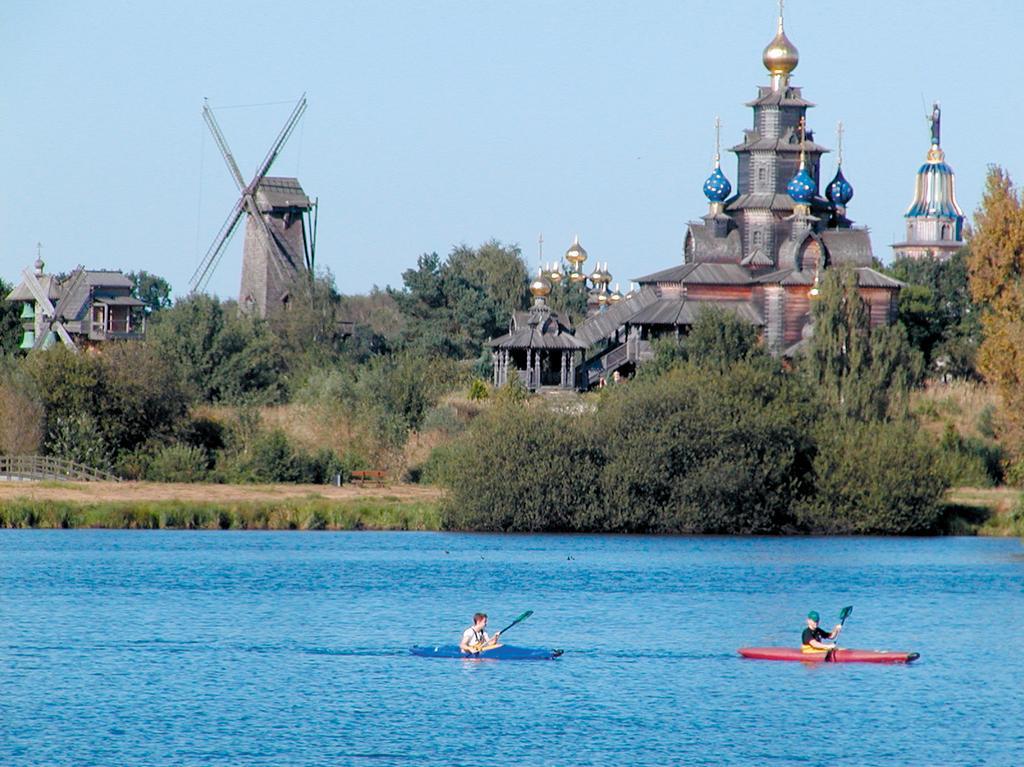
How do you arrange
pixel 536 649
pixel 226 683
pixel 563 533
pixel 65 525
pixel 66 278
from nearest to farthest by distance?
pixel 226 683, pixel 536 649, pixel 65 525, pixel 563 533, pixel 66 278

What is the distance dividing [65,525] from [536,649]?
92.1 feet

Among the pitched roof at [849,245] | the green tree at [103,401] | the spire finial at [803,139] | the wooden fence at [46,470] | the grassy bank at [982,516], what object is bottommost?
the grassy bank at [982,516]

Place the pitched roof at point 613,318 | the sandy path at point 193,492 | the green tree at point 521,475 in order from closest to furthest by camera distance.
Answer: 1. the green tree at point 521,475
2. the sandy path at point 193,492
3. the pitched roof at point 613,318

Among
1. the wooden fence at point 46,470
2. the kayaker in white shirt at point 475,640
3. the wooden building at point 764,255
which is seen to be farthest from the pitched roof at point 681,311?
the kayaker in white shirt at point 475,640

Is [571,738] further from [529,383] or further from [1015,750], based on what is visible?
[529,383]

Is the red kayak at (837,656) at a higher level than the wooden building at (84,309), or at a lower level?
lower

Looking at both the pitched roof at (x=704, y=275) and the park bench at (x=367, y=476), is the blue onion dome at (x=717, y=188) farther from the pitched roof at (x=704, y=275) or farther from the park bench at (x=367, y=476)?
the park bench at (x=367, y=476)

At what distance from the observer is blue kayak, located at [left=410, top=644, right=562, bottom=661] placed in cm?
3844

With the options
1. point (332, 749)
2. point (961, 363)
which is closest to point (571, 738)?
point (332, 749)

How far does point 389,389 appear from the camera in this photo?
268 feet

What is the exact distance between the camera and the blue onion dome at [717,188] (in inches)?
4001

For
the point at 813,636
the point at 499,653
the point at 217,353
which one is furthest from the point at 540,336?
the point at 813,636

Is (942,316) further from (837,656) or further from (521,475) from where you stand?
(837,656)

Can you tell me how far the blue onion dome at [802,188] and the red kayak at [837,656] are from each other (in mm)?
59472
